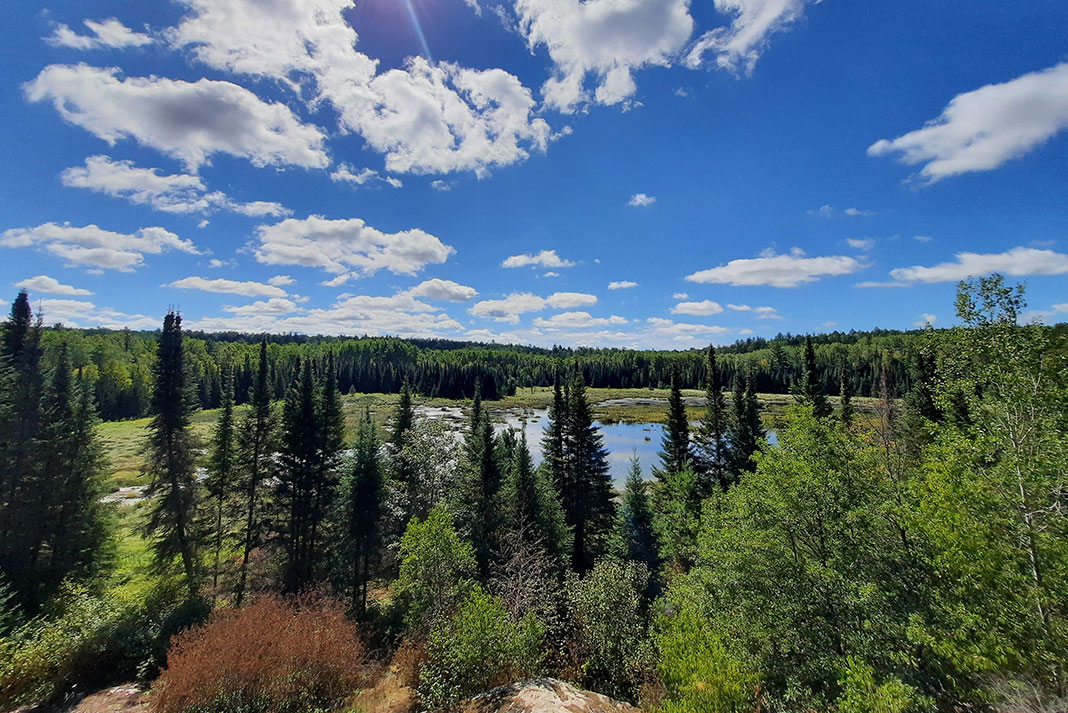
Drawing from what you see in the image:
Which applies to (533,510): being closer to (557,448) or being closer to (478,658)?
(557,448)

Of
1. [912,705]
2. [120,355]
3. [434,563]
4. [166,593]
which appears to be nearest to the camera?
[912,705]

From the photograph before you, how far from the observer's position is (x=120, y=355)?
4953 inches

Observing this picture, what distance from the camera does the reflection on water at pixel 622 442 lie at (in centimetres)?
5675

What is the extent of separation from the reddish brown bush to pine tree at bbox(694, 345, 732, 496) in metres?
29.7

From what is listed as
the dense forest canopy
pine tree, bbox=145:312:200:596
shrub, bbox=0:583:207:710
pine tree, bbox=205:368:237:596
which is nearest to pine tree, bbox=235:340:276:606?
pine tree, bbox=205:368:237:596

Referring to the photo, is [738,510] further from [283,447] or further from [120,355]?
[120,355]

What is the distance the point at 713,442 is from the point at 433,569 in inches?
1152

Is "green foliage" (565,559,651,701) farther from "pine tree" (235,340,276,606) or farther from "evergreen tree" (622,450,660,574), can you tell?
"pine tree" (235,340,276,606)

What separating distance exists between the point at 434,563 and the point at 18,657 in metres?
14.0

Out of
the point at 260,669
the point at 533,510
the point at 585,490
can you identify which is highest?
the point at 260,669

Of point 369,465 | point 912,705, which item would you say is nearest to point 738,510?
point 912,705

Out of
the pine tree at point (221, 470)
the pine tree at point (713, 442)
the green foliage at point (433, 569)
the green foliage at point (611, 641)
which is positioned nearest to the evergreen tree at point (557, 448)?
the pine tree at point (713, 442)

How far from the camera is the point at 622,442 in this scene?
7731 centimetres

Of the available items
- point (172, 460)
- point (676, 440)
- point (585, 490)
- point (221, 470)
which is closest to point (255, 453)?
point (221, 470)
